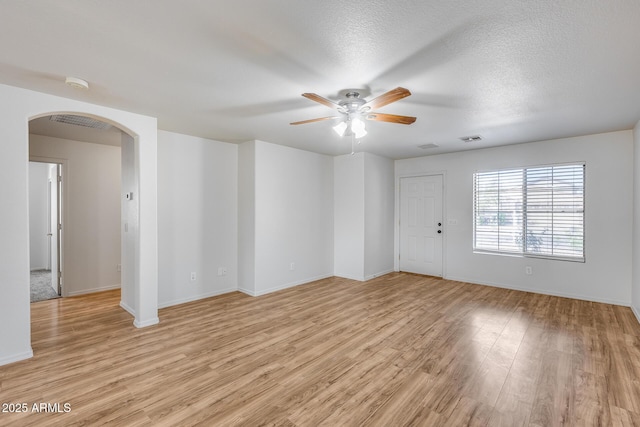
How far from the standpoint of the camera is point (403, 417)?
1967 mm

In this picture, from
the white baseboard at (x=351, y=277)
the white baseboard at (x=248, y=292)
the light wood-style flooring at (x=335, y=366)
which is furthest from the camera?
the white baseboard at (x=351, y=277)

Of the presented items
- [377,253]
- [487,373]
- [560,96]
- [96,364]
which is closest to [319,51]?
[560,96]

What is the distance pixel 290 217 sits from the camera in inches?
209

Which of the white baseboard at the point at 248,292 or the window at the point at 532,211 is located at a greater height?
the window at the point at 532,211

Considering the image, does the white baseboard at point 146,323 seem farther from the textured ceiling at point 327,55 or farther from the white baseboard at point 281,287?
the textured ceiling at point 327,55

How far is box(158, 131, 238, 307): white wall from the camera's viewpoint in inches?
167

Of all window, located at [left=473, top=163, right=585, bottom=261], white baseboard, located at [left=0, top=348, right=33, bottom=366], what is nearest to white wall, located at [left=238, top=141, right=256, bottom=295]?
white baseboard, located at [left=0, top=348, right=33, bottom=366]

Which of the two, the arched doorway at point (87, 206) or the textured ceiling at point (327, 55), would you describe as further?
the arched doorway at point (87, 206)

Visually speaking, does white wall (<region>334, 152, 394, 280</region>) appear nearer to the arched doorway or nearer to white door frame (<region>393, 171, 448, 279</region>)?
white door frame (<region>393, 171, 448, 279</region>)

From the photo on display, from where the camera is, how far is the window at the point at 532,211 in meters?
4.60

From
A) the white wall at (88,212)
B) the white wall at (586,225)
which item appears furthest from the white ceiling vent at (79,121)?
the white wall at (586,225)

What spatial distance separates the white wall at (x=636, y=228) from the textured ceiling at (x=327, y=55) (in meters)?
0.82

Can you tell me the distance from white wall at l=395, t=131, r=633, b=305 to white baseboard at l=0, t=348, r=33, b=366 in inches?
239

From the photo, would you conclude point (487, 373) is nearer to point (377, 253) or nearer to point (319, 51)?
point (319, 51)
